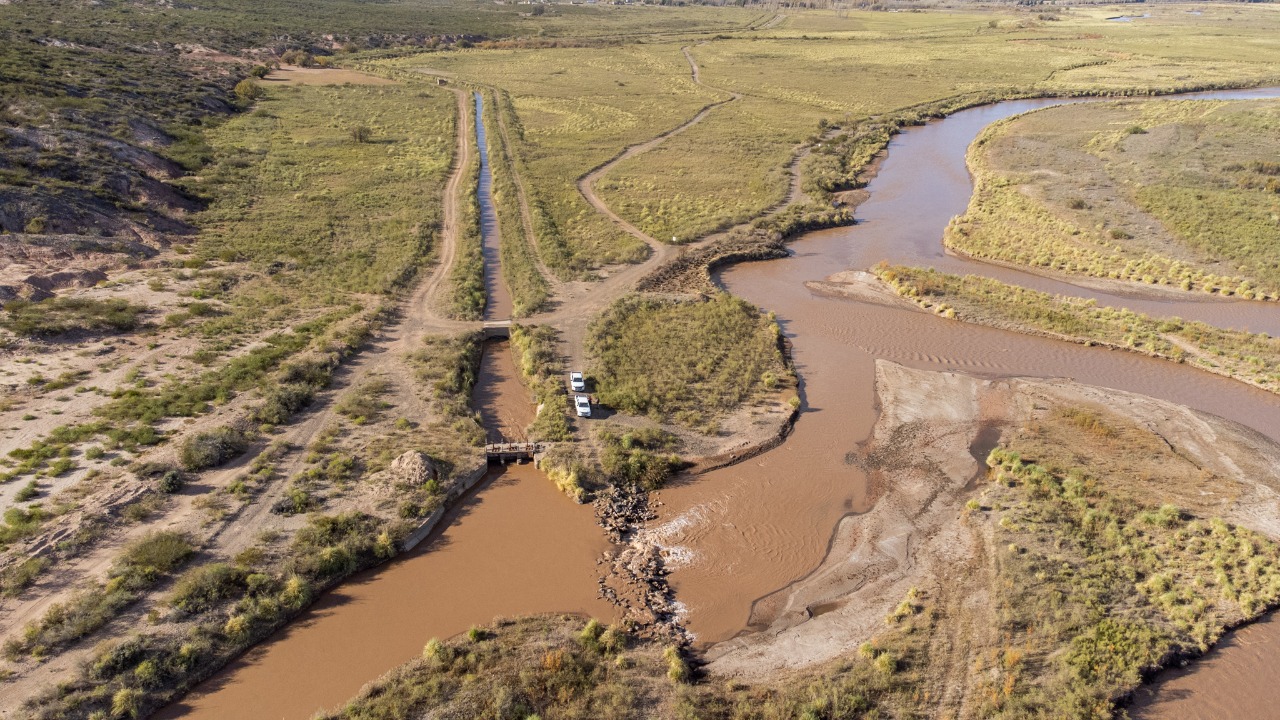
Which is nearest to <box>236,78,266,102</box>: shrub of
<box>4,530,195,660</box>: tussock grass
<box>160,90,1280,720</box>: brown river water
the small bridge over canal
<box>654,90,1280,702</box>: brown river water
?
<box>160,90,1280,720</box>: brown river water

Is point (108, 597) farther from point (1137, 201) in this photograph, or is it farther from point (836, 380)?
point (1137, 201)

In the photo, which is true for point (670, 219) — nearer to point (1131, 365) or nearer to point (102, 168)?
point (1131, 365)

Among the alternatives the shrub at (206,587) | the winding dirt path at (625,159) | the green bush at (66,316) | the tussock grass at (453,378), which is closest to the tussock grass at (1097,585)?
the tussock grass at (453,378)

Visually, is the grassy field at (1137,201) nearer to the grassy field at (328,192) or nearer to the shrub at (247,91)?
the grassy field at (328,192)

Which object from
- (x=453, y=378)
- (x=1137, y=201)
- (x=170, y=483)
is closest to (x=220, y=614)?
(x=170, y=483)

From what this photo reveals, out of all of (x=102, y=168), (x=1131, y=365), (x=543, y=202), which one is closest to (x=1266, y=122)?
(x=1131, y=365)

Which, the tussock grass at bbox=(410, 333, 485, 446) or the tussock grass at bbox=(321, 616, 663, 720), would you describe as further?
the tussock grass at bbox=(410, 333, 485, 446)

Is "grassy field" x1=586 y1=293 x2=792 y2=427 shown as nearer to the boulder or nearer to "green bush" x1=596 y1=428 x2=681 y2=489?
"green bush" x1=596 y1=428 x2=681 y2=489
